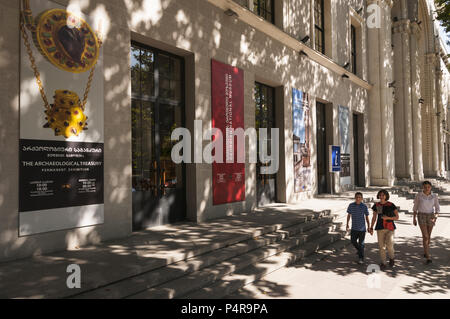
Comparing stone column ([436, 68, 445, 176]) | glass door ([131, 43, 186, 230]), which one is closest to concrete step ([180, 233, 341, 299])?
glass door ([131, 43, 186, 230])

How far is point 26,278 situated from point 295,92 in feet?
37.1

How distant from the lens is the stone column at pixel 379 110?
68.9 ft

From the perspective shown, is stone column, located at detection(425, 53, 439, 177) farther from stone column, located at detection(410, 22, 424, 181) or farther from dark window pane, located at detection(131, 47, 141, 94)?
dark window pane, located at detection(131, 47, 141, 94)

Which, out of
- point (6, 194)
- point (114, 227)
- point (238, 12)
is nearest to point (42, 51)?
point (6, 194)

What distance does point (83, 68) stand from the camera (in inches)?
244

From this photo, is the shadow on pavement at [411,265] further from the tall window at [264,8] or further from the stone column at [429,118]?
the stone column at [429,118]

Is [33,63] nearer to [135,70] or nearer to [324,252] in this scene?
[135,70]

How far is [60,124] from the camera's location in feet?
19.1

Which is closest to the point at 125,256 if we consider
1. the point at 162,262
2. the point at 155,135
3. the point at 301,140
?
the point at 162,262

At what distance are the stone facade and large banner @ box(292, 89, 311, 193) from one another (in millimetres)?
416

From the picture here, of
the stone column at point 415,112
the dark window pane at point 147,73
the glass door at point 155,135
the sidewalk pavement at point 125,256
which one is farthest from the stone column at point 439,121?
the dark window pane at point 147,73

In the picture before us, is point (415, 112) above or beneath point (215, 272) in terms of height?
above

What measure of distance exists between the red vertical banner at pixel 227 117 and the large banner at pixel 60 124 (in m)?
3.49

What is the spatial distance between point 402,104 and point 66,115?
27110mm
